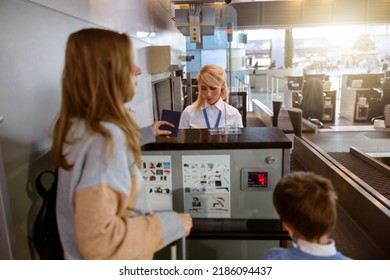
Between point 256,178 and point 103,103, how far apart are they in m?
0.73

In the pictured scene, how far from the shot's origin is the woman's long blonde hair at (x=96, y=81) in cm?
73

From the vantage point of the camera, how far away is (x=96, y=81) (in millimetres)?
732

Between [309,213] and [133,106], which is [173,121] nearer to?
[309,213]

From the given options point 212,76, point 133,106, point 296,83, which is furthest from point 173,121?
point 296,83

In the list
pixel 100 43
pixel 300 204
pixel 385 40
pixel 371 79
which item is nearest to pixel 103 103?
pixel 100 43

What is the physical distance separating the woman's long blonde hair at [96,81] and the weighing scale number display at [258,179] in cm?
64

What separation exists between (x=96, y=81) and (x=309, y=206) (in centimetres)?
62

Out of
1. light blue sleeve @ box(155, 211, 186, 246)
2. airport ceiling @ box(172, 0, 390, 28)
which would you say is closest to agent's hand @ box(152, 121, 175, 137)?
light blue sleeve @ box(155, 211, 186, 246)

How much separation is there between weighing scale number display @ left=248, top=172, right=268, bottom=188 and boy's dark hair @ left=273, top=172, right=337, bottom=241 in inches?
13.1

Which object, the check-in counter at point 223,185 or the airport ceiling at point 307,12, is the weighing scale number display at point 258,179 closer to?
the check-in counter at point 223,185

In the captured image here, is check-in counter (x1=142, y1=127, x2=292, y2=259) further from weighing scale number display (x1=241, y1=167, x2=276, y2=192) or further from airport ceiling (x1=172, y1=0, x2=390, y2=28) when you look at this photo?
airport ceiling (x1=172, y1=0, x2=390, y2=28)

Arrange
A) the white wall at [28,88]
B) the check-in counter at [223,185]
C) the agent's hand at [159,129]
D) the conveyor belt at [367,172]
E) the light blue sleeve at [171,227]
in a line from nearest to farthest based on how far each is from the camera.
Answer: the light blue sleeve at [171,227], the white wall at [28,88], the check-in counter at [223,185], the agent's hand at [159,129], the conveyor belt at [367,172]

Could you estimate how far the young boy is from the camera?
2.95 ft

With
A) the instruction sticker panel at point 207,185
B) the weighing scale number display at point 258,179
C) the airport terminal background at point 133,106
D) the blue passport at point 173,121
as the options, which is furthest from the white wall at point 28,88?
the weighing scale number display at point 258,179
